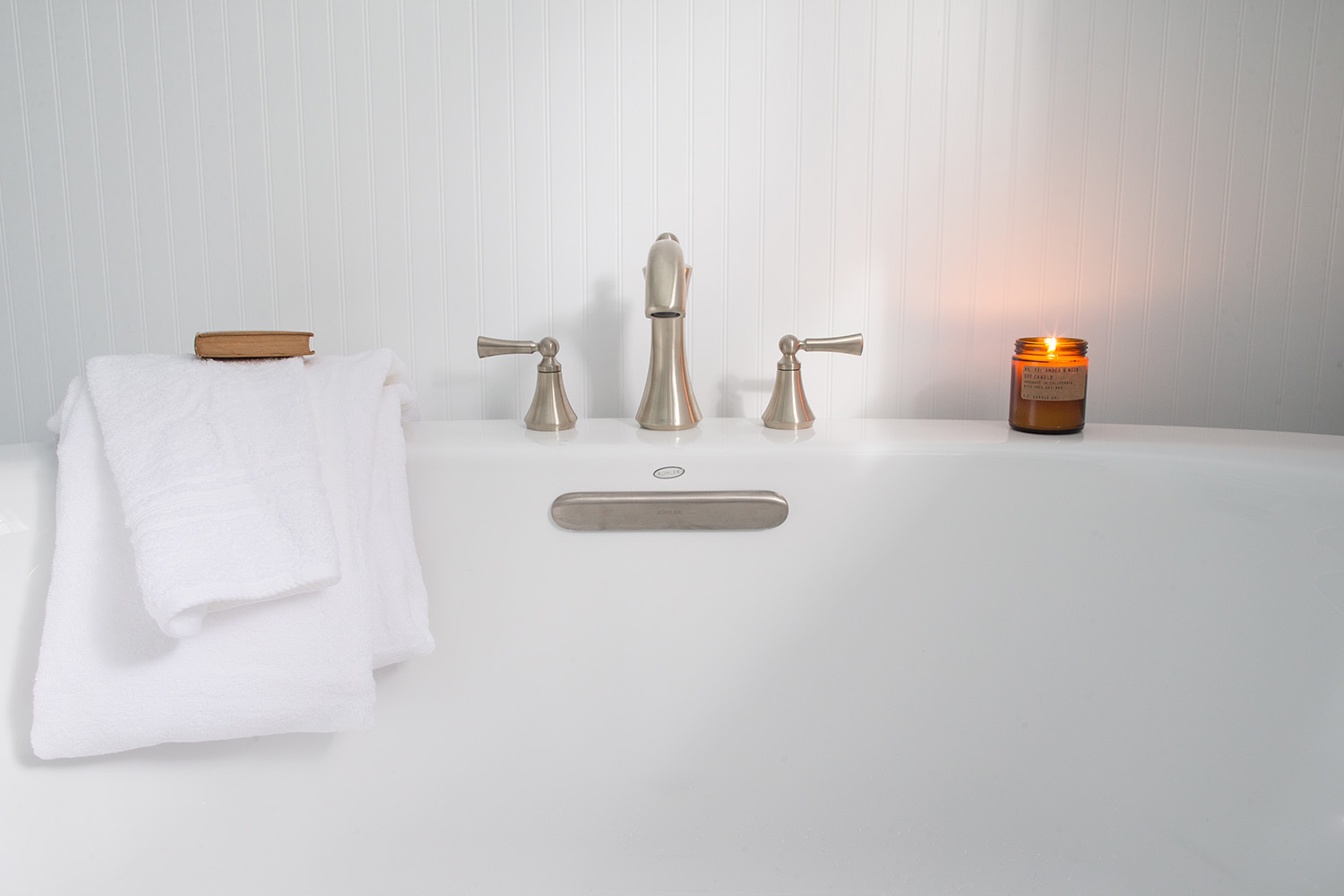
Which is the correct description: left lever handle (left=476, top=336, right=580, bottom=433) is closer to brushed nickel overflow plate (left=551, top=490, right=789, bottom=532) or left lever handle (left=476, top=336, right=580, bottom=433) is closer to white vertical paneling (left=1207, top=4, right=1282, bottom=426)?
brushed nickel overflow plate (left=551, top=490, right=789, bottom=532)

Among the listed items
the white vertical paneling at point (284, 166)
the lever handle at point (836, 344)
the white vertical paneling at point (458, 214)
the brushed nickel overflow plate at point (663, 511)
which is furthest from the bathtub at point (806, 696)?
the white vertical paneling at point (284, 166)

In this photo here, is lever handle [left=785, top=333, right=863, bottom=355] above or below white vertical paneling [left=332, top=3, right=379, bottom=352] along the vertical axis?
below

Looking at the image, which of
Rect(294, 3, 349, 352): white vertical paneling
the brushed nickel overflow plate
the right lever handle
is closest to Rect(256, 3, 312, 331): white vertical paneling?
Rect(294, 3, 349, 352): white vertical paneling

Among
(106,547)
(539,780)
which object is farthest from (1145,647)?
(106,547)

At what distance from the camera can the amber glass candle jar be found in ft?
2.80

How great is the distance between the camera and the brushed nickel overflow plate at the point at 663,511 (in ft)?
2.59

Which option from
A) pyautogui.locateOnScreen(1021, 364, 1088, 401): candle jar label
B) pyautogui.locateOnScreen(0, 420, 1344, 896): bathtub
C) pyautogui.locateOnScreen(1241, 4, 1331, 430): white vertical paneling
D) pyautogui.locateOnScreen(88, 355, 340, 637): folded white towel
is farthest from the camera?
pyautogui.locateOnScreen(1241, 4, 1331, 430): white vertical paneling

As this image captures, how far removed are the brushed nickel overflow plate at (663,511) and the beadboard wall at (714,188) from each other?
0.27 metres

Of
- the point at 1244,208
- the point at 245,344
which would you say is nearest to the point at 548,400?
the point at 245,344

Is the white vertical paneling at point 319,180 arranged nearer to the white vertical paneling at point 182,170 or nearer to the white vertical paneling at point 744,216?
the white vertical paneling at point 182,170

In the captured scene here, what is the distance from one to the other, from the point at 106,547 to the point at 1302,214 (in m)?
1.31

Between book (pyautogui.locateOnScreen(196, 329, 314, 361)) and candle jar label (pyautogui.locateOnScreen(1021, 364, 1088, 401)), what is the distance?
2.49 ft

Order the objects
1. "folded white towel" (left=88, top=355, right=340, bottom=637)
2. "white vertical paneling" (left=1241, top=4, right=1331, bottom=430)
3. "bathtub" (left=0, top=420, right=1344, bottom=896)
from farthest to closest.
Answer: "white vertical paneling" (left=1241, top=4, right=1331, bottom=430) → "bathtub" (left=0, top=420, right=1344, bottom=896) → "folded white towel" (left=88, top=355, right=340, bottom=637)

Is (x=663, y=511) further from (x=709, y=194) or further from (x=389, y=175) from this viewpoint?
(x=389, y=175)
